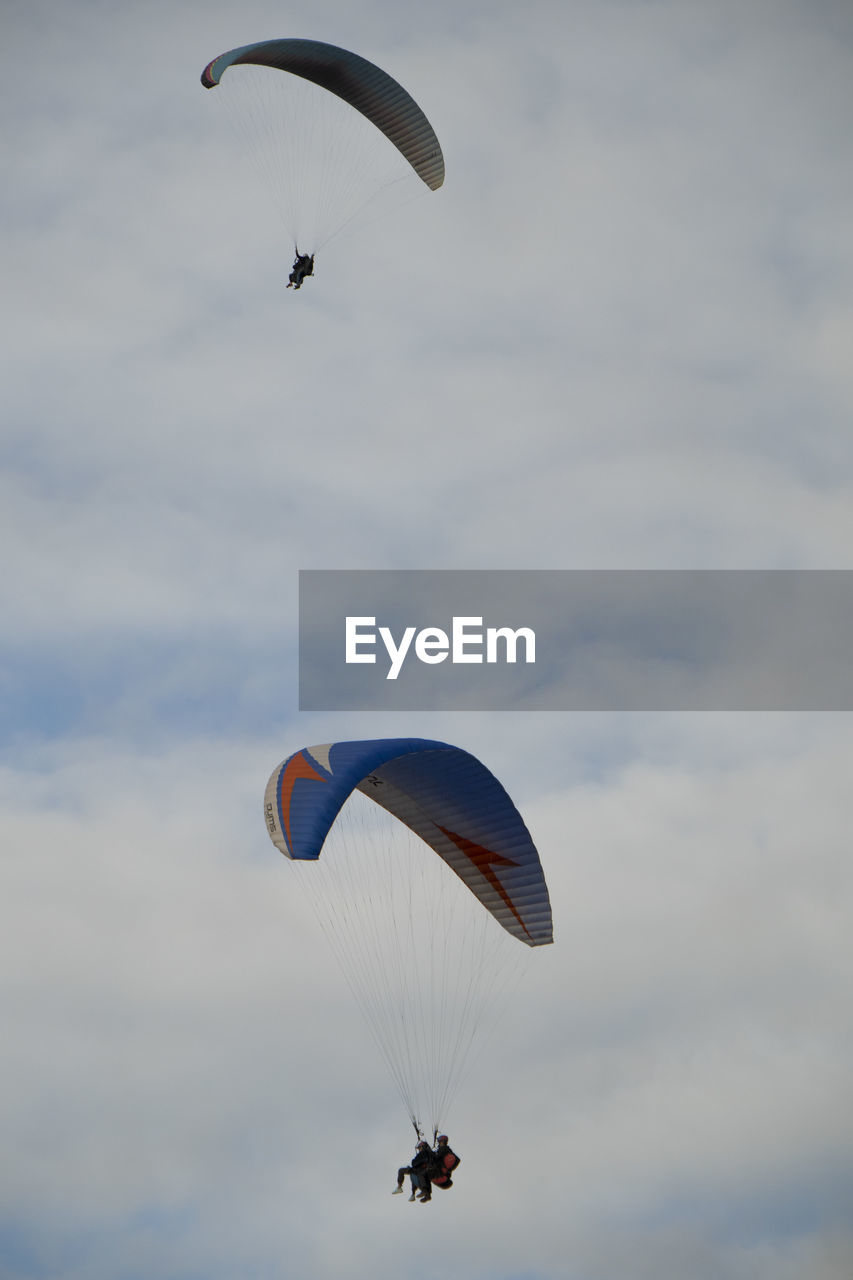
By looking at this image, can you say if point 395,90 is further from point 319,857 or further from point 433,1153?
point 433,1153

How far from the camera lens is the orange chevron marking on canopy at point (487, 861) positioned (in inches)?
1726

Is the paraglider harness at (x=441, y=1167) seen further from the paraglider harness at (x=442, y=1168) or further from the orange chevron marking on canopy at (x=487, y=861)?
the orange chevron marking on canopy at (x=487, y=861)

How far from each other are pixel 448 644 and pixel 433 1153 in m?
14.4

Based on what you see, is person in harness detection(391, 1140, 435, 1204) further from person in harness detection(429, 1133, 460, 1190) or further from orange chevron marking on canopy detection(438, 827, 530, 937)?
orange chevron marking on canopy detection(438, 827, 530, 937)

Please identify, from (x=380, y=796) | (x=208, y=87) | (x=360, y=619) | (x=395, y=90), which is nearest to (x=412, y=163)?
(x=395, y=90)

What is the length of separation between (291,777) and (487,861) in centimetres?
589

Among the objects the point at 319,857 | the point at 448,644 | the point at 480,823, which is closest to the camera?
the point at 319,857

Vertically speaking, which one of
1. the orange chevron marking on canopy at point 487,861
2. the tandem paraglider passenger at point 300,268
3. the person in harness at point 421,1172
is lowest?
the person in harness at point 421,1172

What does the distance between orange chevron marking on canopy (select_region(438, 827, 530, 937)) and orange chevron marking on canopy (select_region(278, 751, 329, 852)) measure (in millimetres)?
4834

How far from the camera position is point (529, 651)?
51.1m

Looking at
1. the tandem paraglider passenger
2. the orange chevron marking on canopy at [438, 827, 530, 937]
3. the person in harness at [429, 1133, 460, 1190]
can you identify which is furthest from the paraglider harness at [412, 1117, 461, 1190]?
the tandem paraglider passenger

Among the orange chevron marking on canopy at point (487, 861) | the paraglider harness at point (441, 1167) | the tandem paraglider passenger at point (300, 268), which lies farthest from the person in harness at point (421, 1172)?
the tandem paraglider passenger at point (300, 268)

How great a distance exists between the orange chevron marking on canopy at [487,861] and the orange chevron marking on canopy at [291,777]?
483 centimetres

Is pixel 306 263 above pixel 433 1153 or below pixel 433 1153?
above
